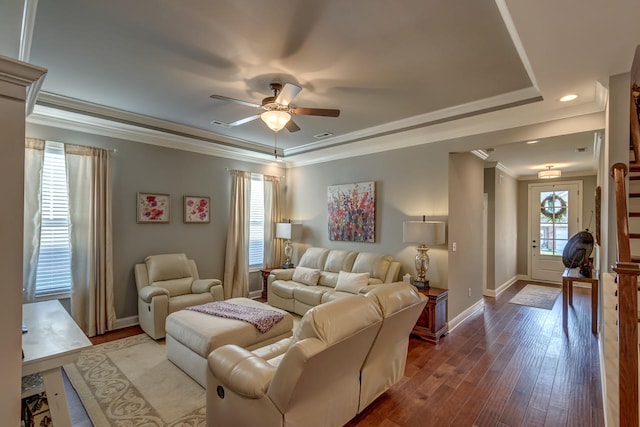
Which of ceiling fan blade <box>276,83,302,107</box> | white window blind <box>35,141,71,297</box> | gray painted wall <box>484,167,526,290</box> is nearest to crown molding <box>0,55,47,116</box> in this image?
ceiling fan blade <box>276,83,302,107</box>

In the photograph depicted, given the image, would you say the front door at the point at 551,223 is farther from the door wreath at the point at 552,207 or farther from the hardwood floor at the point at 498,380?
the hardwood floor at the point at 498,380

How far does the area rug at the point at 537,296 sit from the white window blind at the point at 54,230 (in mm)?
7157


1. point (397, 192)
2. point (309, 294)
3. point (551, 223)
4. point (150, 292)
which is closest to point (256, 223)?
point (309, 294)

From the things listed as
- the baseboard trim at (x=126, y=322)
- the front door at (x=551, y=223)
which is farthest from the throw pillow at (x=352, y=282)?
the front door at (x=551, y=223)

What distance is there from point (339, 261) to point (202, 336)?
2.60 m

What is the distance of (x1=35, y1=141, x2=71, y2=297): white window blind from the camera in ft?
11.8

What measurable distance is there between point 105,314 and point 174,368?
1659mm

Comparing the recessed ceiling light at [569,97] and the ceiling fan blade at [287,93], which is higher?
the recessed ceiling light at [569,97]

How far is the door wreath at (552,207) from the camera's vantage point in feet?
23.6

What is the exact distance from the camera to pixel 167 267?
4293mm

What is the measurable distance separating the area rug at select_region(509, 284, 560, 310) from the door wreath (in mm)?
1862

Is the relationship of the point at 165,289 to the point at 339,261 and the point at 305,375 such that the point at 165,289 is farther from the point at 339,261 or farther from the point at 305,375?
the point at 305,375

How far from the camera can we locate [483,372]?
117 inches

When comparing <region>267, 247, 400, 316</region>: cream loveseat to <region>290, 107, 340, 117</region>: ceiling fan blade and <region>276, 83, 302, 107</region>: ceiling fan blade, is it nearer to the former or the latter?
<region>290, 107, 340, 117</region>: ceiling fan blade
